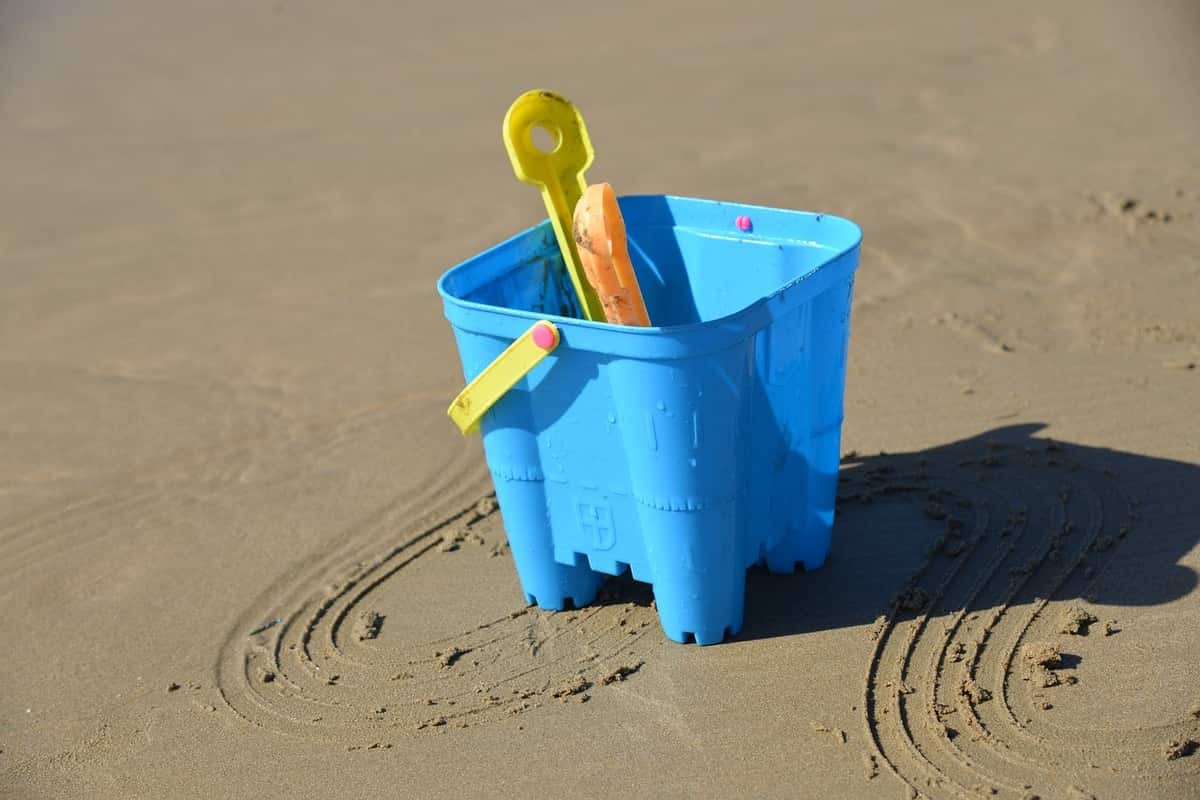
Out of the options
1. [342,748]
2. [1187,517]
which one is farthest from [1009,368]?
A: [342,748]

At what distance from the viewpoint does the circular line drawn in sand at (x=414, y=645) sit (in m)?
2.67

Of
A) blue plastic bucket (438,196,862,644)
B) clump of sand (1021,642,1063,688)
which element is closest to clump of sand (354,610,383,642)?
blue plastic bucket (438,196,862,644)

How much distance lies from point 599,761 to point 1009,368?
6.62ft

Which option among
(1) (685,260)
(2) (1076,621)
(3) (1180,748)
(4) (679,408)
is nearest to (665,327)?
(4) (679,408)

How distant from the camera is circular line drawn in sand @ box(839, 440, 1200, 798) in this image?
2.33 metres

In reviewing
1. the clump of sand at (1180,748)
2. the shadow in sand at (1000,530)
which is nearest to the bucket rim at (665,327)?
the shadow in sand at (1000,530)

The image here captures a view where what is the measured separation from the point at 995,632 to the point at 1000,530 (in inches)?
16.4

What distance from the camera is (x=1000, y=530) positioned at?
3.07 m

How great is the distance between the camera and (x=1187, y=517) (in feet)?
10.0

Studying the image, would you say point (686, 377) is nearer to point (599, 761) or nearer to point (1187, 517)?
point (599, 761)

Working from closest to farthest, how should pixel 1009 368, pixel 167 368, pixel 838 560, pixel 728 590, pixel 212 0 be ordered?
1. pixel 728 590
2. pixel 838 560
3. pixel 1009 368
4. pixel 167 368
5. pixel 212 0

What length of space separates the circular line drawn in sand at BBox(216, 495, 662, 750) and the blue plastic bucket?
0.11 meters

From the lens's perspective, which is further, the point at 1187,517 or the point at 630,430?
the point at 1187,517

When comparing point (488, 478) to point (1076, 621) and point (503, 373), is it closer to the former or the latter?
point (503, 373)
